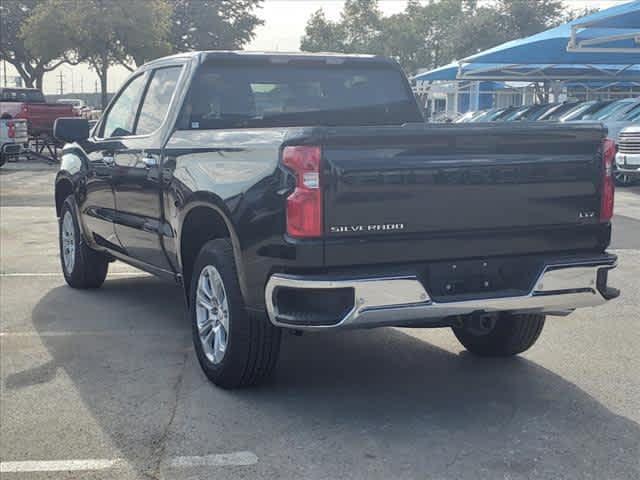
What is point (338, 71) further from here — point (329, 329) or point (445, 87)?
point (445, 87)

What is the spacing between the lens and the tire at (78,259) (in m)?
7.66

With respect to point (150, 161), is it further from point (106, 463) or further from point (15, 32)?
point (15, 32)

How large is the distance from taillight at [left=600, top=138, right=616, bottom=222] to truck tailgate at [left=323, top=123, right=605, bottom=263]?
4cm

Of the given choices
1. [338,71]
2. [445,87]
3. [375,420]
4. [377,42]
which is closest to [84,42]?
[445,87]

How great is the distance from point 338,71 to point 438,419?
9.10ft

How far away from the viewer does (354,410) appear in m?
4.75

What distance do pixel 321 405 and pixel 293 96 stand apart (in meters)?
2.28

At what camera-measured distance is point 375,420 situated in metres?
4.59

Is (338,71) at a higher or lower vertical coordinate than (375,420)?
higher

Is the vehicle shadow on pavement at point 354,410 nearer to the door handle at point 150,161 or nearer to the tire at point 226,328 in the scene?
the tire at point 226,328

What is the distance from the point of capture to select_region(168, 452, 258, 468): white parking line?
4023mm

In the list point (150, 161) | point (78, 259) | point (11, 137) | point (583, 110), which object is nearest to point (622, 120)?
point (583, 110)

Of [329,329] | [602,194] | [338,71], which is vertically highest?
[338,71]

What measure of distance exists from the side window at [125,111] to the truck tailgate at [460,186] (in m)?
2.91
